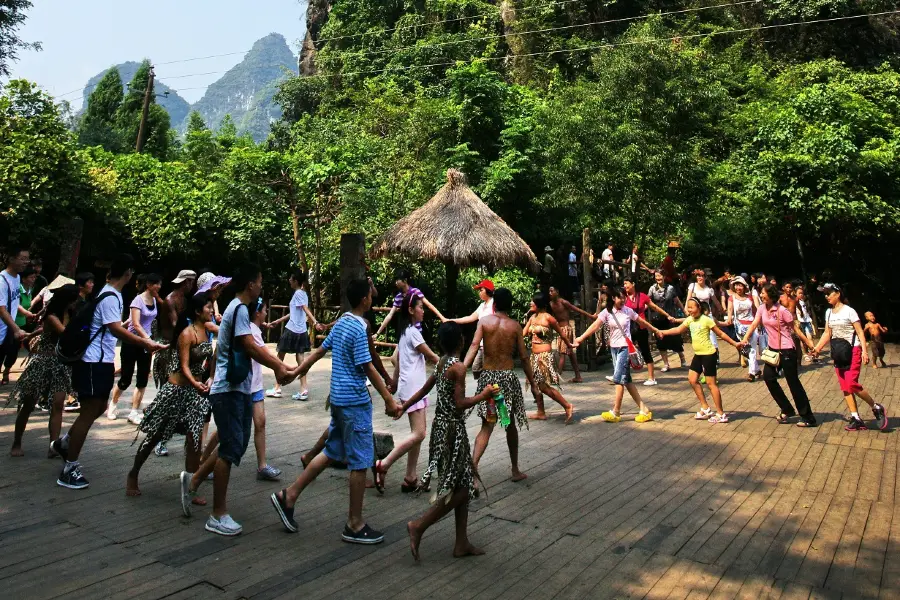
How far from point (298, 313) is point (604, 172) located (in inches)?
340

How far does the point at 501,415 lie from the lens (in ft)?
16.2

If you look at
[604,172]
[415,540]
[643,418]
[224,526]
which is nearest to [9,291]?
[224,526]

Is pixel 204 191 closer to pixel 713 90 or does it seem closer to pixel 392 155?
pixel 392 155

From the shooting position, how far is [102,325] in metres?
5.69

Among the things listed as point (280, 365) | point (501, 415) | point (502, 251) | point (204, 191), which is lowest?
point (501, 415)

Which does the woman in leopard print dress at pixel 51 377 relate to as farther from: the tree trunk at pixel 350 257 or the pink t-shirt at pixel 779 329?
the pink t-shirt at pixel 779 329

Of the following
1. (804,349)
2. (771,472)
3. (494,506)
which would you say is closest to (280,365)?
(494,506)

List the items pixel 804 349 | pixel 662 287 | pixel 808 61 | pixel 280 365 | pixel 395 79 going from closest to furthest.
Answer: pixel 280 365, pixel 662 287, pixel 804 349, pixel 808 61, pixel 395 79

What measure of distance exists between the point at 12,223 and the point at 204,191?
559cm

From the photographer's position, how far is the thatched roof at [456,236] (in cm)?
1336

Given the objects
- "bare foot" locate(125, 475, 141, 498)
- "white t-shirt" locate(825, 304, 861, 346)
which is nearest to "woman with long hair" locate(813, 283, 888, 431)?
"white t-shirt" locate(825, 304, 861, 346)

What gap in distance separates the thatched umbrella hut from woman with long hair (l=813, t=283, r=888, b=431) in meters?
6.30

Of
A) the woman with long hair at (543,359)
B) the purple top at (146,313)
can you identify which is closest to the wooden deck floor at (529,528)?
the woman with long hair at (543,359)

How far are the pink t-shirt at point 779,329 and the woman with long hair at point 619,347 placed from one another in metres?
1.34
